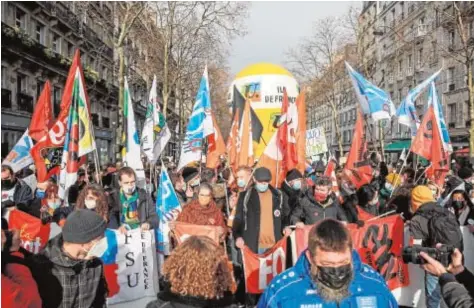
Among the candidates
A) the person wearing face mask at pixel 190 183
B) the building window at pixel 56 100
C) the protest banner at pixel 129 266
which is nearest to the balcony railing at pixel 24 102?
the building window at pixel 56 100

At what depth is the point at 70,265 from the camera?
2.94 meters

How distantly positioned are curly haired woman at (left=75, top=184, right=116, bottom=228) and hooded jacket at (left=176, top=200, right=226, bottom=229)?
103 cm

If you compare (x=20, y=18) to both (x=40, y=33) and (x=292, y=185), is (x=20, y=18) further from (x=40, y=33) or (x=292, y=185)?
(x=292, y=185)

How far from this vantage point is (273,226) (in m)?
5.95

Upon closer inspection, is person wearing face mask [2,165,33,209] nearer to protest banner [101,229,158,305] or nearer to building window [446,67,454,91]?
protest banner [101,229,158,305]

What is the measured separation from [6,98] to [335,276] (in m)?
25.5

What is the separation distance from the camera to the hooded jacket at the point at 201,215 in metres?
6.03

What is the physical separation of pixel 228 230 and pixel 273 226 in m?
0.91

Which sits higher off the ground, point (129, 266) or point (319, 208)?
point (319, 208)

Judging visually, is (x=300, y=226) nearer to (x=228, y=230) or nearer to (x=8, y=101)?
(x=228, y=230)

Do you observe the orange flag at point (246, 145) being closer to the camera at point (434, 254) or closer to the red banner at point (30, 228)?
the red banner at point (30, 228)

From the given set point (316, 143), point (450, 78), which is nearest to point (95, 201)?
point (316, 143)

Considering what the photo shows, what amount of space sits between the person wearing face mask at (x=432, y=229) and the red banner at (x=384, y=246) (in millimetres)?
693

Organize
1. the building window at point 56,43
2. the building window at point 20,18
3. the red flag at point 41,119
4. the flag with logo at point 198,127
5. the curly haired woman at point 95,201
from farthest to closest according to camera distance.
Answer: the building window at point 56,43
the building window at point 20,18
the flag with logo at point 198,127
the red flag at point 41,119
the curly haired woman at point 95,201
